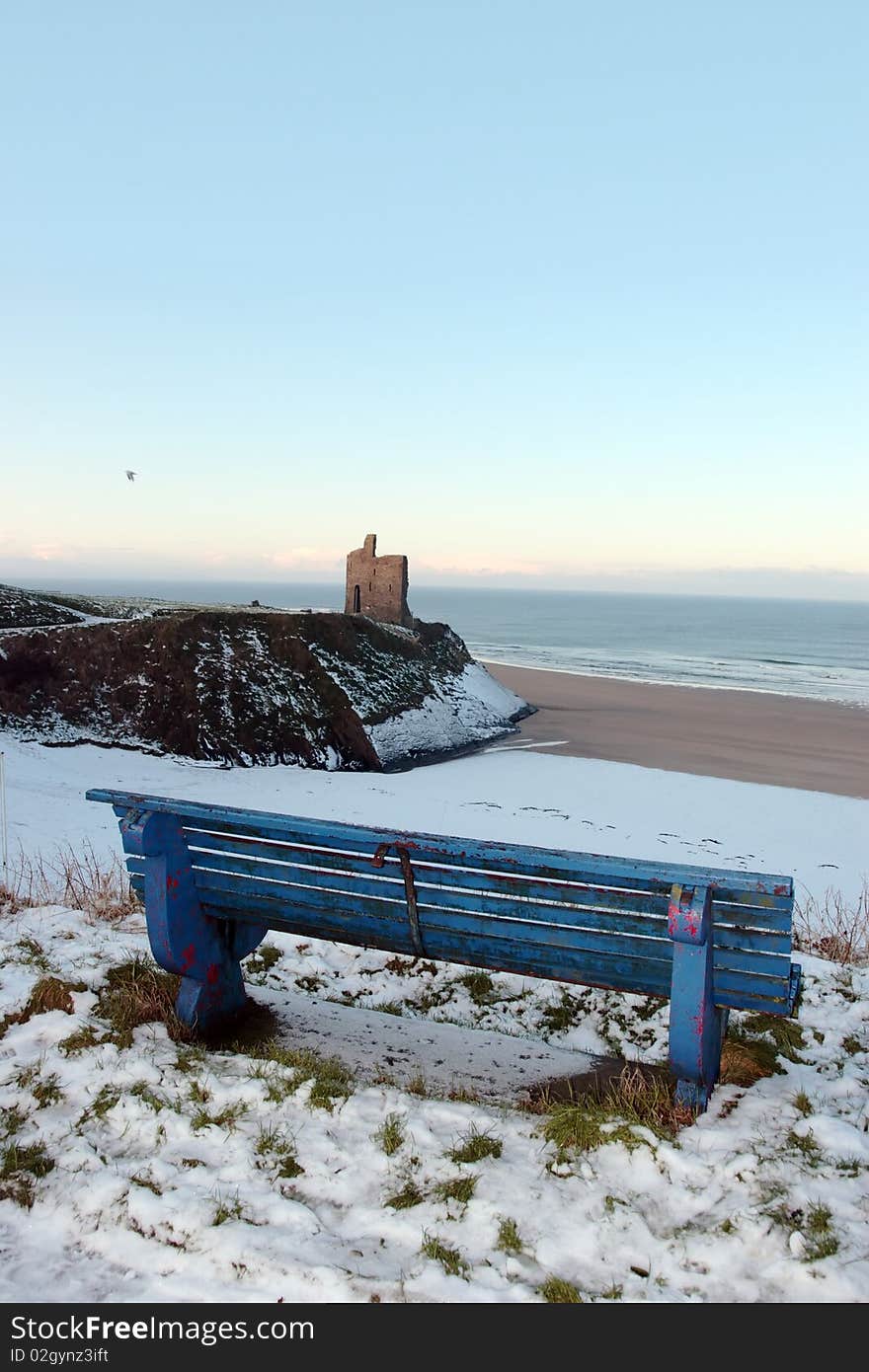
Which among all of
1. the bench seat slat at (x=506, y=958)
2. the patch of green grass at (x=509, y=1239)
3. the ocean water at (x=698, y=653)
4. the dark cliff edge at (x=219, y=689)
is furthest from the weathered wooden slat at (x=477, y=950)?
the ocean water at (x=698, y=653)

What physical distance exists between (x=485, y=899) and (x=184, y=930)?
1.49 m

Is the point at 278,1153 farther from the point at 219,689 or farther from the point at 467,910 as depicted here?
the point at 219,689

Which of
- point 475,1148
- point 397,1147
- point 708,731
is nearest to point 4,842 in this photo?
point 397,1147

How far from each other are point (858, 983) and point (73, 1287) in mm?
4202

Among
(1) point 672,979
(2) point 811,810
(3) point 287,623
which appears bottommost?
(2) point 811,810

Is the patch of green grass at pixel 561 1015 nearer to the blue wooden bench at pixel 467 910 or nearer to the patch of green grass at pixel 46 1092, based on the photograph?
the blue wooden bench at pixel 467 910

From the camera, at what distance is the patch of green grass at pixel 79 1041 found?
149 inches

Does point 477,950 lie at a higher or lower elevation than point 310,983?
higher

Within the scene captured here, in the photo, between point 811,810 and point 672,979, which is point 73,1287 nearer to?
point 672,979

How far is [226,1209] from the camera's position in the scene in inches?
112

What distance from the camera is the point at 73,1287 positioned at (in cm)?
258

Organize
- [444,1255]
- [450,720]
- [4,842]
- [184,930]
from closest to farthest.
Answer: [444,1255] < [184,930] < [4,842] < [450,720]

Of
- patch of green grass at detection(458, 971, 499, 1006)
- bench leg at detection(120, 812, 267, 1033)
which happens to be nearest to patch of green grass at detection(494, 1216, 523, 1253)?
bench leg at detection(120, 812, 267, 1033)
